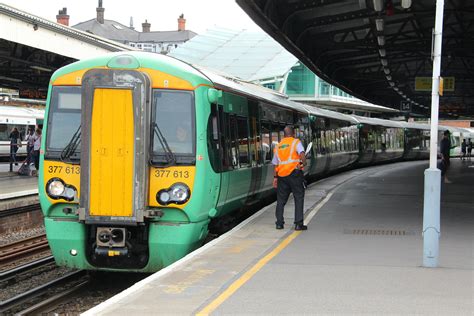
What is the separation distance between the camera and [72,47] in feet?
61.6

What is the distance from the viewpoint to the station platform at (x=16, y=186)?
15078mm

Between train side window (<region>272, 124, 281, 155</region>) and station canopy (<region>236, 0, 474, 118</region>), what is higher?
station canopy (<region>236, 0, 474, 118</region>)

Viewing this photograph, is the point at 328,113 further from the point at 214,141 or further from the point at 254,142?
the point at 214,141

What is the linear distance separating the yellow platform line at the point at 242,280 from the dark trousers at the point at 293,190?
831 millimetres

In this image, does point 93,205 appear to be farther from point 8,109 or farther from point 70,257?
point 8,109

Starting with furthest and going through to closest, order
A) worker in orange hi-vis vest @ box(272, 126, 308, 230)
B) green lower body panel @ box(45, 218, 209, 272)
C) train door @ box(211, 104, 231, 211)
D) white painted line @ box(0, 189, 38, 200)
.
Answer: white painted line @ box(0, 189, 38, 200), worker in orange hi-vis vest @ box(272, 126, 308, 230), train door @ box(211, 104, 231, 211), green lower body panel @ box(45, 218, 209, 272)

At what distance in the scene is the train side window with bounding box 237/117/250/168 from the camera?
1048 centimetres

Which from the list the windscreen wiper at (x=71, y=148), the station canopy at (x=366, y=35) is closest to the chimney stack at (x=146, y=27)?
the station canopy at (x=366, y=35)

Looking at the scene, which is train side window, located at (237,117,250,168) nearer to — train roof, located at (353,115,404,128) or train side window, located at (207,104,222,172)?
train side window, located at (207,104,222,172)

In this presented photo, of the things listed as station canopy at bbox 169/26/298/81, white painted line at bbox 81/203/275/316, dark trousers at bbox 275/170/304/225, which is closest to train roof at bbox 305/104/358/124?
dark trousers at bbox 275/170/304/225

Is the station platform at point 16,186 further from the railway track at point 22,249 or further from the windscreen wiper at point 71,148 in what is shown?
the windscreen wiper at point 71,148

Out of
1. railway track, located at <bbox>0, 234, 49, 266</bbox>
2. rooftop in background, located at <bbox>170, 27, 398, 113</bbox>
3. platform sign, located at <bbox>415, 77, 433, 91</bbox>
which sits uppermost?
rooftop in background, located at <bbox>170, 27, 398, 113</bbox>

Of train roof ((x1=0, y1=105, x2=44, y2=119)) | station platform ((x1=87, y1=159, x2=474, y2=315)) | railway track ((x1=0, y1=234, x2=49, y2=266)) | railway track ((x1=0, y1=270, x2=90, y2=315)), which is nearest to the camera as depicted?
station platform ((x1=87, y1=159, x2=474, y2=315))

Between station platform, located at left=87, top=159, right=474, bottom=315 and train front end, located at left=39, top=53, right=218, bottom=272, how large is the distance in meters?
0.69
